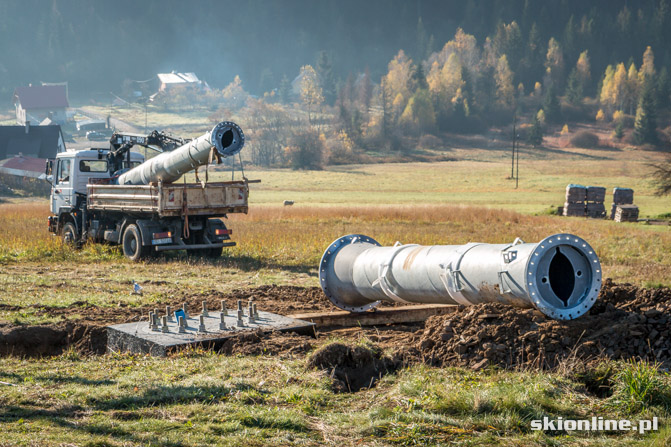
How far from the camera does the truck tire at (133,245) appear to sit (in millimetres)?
17578

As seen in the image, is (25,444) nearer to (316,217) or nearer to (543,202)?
(316,217)

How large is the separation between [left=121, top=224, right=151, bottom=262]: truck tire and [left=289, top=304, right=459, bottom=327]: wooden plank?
29.4 ft

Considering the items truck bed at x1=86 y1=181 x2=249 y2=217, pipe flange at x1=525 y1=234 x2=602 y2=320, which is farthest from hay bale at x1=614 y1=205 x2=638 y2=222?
pipe flange at x1=525 y1=234 x2=602 y2=320

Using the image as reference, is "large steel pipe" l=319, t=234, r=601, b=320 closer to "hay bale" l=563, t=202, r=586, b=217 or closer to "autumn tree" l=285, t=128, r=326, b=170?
"hay bale" l=563, t=202, r=586, b=217

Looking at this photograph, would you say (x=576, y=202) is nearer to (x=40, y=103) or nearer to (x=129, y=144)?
(x=129, y=144)

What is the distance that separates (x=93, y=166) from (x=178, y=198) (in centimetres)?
485

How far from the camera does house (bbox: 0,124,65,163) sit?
8356cm

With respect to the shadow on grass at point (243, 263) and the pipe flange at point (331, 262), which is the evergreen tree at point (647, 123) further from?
the pipe flange at point (331, 262)

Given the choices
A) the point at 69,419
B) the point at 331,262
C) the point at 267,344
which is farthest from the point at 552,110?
the point at 69,419

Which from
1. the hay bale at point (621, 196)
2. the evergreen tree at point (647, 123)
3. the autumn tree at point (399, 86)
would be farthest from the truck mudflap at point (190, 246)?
the autumn tree at point (399, 86)

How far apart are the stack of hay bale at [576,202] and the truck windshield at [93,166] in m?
22.2

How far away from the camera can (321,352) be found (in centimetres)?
693

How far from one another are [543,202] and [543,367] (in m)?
46.1

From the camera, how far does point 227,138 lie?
14945 mm
